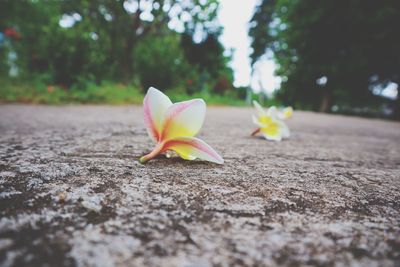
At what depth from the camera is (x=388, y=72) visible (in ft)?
44.8

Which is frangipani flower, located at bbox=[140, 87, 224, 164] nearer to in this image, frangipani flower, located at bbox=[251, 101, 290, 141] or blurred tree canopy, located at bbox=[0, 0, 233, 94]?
frangipani flower, located at bbox=[251, 101, 290, 141]

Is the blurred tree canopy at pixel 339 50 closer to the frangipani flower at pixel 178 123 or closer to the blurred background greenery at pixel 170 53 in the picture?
the blurred background greenery at pixel 170 53

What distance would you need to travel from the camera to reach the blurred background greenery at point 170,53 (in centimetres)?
642

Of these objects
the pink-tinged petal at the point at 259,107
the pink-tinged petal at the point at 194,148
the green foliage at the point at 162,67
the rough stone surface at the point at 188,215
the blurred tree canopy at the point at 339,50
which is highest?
the blurred tree canopy at the point at 339,50

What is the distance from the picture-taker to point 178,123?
0.78 meters

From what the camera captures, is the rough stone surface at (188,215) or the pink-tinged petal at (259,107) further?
the pink-tinged petal at (259,107)

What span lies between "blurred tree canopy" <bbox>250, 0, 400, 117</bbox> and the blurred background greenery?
0.05m

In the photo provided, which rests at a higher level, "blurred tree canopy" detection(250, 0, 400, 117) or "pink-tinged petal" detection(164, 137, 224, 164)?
"blurred tree canopy" detection(250, 0, 400, 117)

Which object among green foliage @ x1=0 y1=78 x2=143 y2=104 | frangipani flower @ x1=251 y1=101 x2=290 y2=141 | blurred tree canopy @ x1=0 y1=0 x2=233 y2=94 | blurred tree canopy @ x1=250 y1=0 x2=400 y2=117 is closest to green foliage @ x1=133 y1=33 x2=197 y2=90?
blurred tree canopy @ x1=0 y1=0 x2=233 y2=94

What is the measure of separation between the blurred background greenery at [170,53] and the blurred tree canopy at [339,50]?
5cm

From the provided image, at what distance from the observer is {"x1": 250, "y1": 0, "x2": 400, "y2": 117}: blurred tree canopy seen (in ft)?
41.3

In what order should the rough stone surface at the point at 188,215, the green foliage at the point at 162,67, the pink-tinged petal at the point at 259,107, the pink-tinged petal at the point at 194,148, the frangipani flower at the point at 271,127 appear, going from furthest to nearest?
the green foliage at the point at 162,67 < the frangipani flower at the point at 271,127 < the pink-tinged petal at the point at 259,107 < the pink-tinged petal at the point at 194,148 < the rough stone surface at the point at 188,215

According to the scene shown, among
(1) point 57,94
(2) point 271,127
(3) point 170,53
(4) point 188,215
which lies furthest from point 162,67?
(4) point 188,215

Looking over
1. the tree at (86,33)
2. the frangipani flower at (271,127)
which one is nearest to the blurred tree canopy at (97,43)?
the tree at (86,33)
